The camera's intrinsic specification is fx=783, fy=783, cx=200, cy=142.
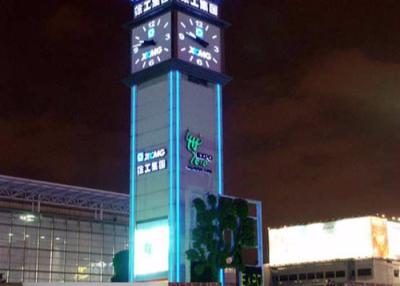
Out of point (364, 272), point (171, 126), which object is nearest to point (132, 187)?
point (171, 126)

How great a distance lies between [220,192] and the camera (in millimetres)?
61062

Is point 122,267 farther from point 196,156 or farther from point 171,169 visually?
point 196,156

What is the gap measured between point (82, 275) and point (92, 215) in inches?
287

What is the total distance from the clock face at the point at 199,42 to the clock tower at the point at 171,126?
8 cm

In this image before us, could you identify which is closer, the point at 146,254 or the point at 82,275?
the point at 146,254

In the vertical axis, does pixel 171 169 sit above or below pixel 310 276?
above

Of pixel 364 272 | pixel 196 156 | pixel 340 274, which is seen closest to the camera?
pixel 196 156

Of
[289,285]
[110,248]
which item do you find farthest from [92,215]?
[289,285]

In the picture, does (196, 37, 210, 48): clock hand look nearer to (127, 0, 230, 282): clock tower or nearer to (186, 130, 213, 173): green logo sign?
(127, 0, 230, 282): clock tower

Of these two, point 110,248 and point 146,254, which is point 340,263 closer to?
point 110,248

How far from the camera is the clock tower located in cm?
5759

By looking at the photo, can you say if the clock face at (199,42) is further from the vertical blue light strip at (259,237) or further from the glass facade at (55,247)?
the glass facade at (55,247)

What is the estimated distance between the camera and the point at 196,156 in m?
59.4

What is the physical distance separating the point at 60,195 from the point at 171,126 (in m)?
30.1
